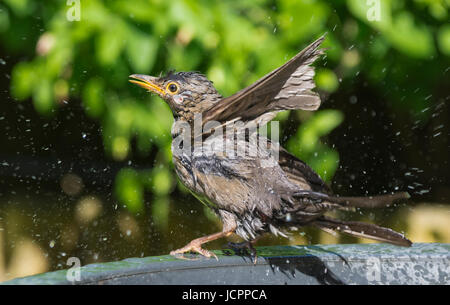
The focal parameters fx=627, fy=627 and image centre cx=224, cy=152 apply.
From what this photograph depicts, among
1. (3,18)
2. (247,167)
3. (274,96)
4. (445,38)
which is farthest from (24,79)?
(445,38)

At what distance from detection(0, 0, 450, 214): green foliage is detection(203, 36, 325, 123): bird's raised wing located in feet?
1.51

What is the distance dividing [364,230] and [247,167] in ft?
2.01

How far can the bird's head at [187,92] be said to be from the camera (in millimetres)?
2732

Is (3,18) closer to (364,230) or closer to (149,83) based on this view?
(149,83)

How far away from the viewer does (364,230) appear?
207cm

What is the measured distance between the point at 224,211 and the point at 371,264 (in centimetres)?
73

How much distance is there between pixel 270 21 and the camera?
2.93 m

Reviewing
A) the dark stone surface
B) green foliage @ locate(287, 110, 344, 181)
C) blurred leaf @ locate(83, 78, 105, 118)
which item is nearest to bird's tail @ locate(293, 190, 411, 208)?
the dark stone surface

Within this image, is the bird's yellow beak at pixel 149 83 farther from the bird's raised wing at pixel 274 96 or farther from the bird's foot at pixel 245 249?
the bird's foot at pixel 245 249

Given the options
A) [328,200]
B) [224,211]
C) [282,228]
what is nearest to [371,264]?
[328,200]

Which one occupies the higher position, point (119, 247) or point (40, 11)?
point (40, 11)

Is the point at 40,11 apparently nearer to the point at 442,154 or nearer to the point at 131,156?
the point at 131,156

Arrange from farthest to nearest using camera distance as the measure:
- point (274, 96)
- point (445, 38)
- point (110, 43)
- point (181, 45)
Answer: point (445, 38) < point (181, 45) < point (110, 43) < point (274, 96)

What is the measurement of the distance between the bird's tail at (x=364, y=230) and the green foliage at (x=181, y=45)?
0.78 metres
